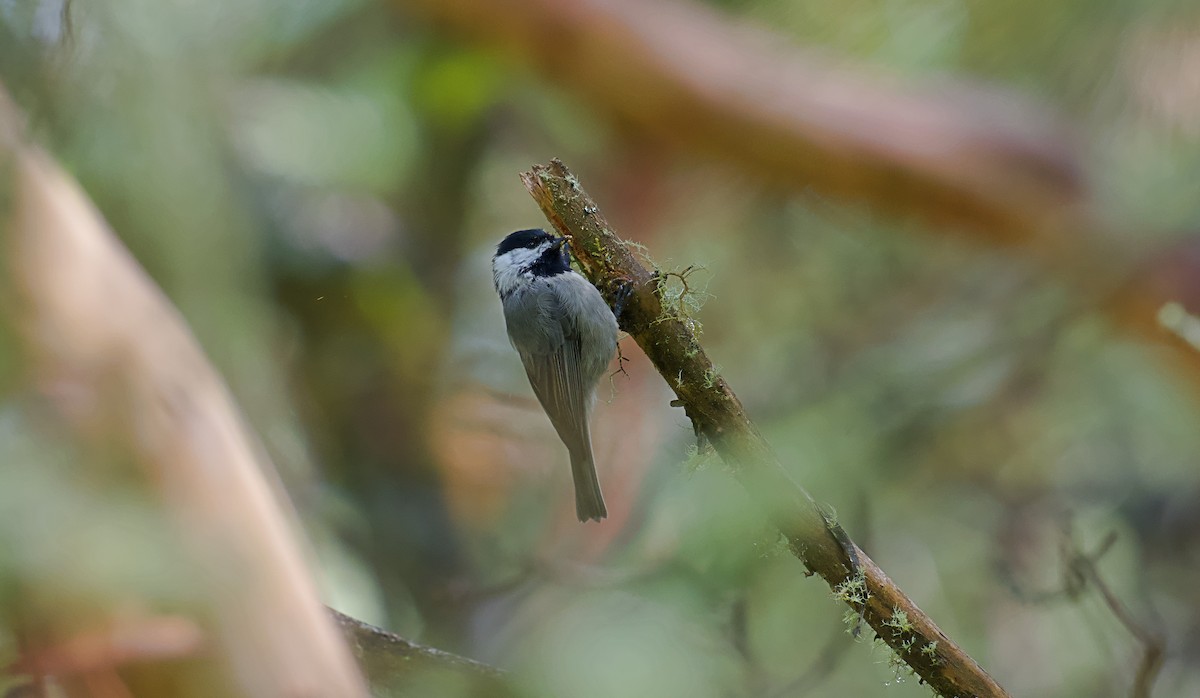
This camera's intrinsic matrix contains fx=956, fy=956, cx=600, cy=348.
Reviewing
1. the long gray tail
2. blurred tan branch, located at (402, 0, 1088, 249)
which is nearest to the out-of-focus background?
blurred tan branch, located at (402, 0, 1088, 249)

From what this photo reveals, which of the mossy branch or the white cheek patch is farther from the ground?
the white cheek patch

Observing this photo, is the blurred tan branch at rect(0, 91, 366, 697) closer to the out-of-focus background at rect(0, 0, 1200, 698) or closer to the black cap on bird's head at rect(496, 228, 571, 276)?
the out-of-focus background at rect(0, 0, 1200, 698)

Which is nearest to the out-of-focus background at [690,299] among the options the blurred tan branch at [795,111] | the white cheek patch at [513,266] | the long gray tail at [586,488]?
the blurred tan branch at [795,111]

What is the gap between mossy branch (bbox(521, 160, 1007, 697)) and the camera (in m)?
0.88

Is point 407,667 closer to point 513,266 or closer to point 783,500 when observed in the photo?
point 783,500

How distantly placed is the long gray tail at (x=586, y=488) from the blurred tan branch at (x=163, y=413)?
37 centimetres

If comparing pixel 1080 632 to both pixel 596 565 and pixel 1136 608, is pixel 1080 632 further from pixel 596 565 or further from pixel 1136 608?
pixel 596 565

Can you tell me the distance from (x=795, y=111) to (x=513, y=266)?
59 cm

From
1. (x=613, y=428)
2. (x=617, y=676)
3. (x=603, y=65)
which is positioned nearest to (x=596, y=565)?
(x=613, y=428)

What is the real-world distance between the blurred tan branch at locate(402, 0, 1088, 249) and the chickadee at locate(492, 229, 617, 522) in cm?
38

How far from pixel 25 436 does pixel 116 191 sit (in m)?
0.42

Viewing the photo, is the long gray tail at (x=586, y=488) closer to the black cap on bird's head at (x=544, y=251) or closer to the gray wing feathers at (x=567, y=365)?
the gray wing feathers at (x=567, y=365)

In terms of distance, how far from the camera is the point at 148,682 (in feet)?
3.03

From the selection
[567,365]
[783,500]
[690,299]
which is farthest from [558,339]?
[783,500]
